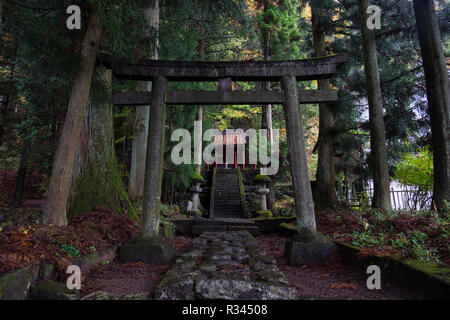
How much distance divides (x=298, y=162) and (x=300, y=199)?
2.33ft

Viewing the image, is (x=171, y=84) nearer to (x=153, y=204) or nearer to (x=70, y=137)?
(x=70, y=137)

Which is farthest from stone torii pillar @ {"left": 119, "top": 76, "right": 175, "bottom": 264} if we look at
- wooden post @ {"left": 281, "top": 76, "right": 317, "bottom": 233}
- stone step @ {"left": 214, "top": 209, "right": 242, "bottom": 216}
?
stone step @ {"left": 214, "top": 209, "right": 242, "bottom": 216}

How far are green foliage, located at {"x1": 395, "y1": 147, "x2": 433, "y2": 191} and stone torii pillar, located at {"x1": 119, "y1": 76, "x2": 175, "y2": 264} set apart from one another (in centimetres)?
851

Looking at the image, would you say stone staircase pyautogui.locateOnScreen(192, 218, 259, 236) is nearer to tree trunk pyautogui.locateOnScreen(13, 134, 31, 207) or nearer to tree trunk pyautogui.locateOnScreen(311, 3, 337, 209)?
tree trunk pyautogui.locateOnScreen(311, 3, 337, 209)

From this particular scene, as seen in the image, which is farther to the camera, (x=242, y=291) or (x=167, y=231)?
Answer: (x=167, y=231)

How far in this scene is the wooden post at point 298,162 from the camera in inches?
187

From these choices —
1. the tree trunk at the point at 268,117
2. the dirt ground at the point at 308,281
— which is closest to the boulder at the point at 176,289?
the dirt ground at the point at 308,281

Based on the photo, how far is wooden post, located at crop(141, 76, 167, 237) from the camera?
4.68 metres

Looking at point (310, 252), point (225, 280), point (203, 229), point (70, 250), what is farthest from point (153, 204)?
point (203, 229)

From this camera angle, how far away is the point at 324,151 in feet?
25.7

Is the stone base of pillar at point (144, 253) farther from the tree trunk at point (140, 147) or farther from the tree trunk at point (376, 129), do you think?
the tree trunk at point (376, 129)

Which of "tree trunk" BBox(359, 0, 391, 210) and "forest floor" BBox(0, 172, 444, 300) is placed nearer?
"forest floor" BBox(0, 172, 444, 300)

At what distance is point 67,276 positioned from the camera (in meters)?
3.05
